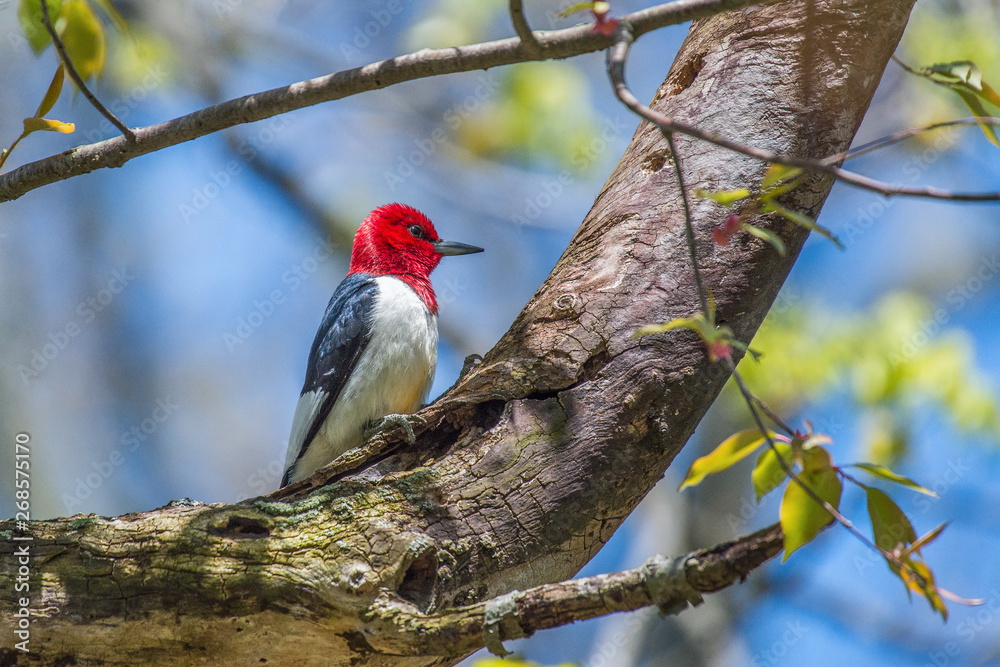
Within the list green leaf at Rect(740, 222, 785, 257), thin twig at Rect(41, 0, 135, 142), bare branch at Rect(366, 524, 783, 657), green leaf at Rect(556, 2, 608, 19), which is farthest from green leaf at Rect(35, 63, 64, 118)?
green leaf at Rect(740, 222, 785, 257)

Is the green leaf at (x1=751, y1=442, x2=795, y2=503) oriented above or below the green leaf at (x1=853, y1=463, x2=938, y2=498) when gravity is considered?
above

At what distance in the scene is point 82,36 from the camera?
247cm

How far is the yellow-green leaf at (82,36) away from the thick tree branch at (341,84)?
0.92ft

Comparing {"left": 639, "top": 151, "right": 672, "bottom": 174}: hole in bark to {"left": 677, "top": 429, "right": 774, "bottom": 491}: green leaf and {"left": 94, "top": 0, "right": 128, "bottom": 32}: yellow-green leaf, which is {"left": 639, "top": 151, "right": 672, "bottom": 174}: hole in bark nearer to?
{"left": 677, "top": 429, "right": 774, "bottom": 491}: green leaf

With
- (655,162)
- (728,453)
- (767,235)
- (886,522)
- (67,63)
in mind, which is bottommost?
(886,522)

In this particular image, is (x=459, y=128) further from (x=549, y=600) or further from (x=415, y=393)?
(x=549, y=600)

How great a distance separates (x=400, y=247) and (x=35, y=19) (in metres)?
2.83

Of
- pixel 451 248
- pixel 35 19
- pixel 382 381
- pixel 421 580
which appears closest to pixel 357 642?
pixel 421 580

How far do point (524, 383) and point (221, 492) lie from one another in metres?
7.48

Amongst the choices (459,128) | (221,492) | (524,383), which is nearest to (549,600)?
(524,383)

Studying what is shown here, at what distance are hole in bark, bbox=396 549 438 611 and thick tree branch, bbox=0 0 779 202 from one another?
130cm

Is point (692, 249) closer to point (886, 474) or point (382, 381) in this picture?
point (886, 474)

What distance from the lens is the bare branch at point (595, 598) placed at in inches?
61.2

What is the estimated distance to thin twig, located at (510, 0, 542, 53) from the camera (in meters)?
1.81
